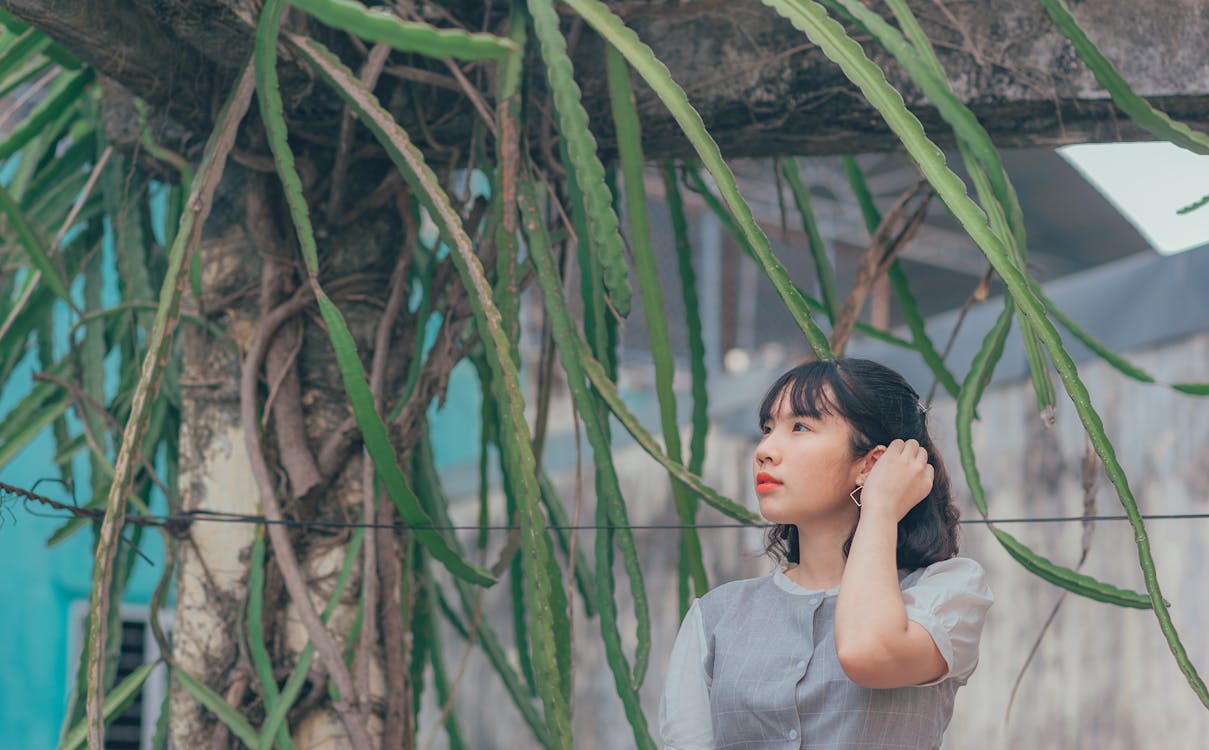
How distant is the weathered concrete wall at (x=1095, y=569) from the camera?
2066mm

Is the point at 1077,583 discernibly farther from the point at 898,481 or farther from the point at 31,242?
the point at 31,242

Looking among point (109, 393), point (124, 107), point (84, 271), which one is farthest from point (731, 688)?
point (109, 393)

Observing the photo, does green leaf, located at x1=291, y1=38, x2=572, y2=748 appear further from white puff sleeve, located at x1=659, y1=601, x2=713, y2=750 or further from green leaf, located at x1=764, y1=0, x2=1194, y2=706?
green leaf, located at x1=764, y1=0, x2=1194, y2=706

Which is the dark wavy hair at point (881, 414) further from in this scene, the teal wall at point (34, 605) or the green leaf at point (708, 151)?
the teal wall at point (34, 605)

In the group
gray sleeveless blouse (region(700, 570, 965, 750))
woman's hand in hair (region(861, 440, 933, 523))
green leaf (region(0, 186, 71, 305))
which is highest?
green leaf (region(0, 186, 71, 305))

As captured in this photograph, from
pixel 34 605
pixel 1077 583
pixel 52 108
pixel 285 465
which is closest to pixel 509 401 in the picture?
pixel 285 465

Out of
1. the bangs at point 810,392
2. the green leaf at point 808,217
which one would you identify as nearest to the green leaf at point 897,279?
the green leaf at point 808,217

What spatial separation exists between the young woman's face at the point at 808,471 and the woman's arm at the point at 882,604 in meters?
0.03

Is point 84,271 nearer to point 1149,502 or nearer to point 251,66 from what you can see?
point 251,66

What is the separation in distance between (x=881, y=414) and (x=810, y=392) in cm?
5

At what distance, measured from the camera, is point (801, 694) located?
79 cm

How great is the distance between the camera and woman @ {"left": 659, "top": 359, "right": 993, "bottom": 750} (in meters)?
0.74

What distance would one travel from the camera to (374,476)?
112 centimetres

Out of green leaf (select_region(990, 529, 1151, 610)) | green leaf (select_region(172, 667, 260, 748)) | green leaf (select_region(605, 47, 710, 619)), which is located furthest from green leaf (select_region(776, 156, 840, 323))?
green leaf (select_region(172, 667, 260, 748))
